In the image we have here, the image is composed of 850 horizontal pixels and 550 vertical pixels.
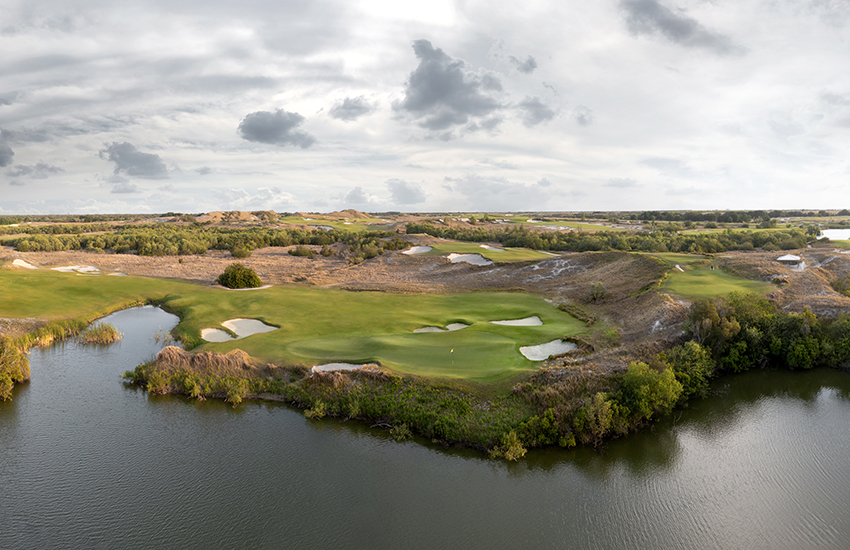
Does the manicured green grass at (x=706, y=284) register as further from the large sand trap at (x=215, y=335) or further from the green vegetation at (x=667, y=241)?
the large sand trap at (x=215, y=335)

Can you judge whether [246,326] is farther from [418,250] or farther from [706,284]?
[418,250]

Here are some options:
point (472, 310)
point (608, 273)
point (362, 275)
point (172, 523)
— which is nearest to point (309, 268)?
point (362, 275)

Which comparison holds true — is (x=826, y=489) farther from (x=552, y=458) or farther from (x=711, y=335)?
(x=711, y=335)

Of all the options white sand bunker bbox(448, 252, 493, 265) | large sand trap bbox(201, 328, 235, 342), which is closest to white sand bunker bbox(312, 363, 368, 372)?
large sand trap bbox(201, 328, 235, 342)

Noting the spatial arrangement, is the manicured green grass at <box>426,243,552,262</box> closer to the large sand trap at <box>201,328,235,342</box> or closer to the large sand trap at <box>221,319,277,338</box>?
the large sand trap at <box>221,319,277,338</box>

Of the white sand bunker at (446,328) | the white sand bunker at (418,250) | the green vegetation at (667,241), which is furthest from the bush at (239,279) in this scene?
the green vegetation at (667,241)

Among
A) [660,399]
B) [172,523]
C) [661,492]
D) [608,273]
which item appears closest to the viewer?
[172,523]

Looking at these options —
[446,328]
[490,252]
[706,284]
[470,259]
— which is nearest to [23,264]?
[446,328]
